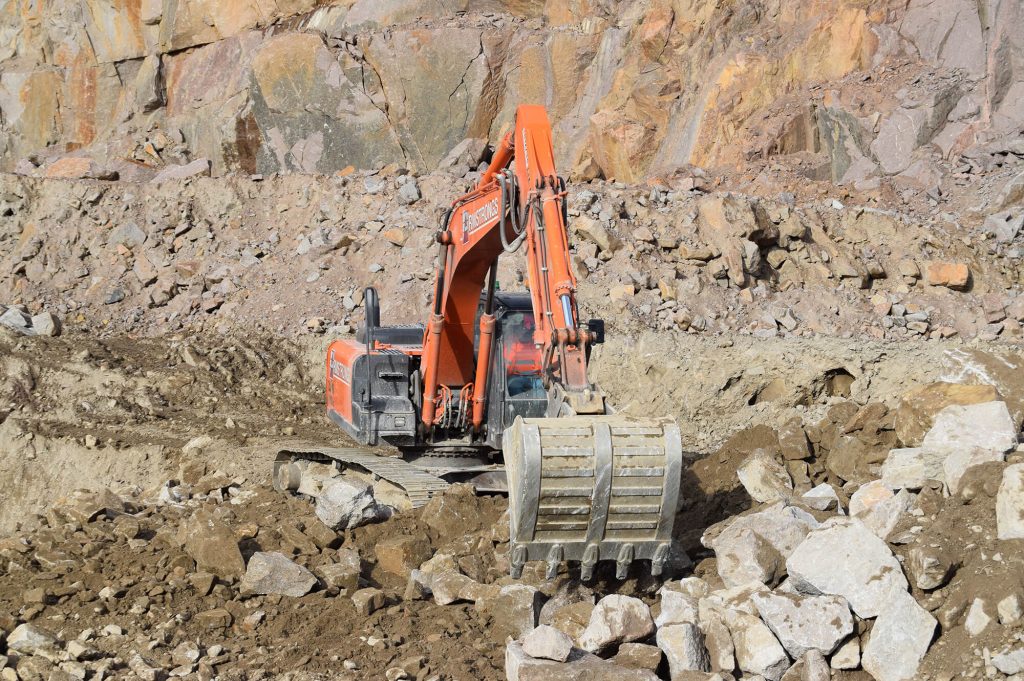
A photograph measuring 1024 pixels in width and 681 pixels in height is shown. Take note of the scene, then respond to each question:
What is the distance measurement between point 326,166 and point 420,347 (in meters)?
14.7

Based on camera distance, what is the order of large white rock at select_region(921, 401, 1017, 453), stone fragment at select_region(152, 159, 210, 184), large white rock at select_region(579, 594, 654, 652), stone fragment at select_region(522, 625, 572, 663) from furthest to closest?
stone fragment at select_region(152, 159, 210, 184) → large white rock at select_region(921, 401, 1017, 453) → large white rock at select_region(579, 594, 654, 652) → stone fragment at select_region(522, 625, 572, 663)

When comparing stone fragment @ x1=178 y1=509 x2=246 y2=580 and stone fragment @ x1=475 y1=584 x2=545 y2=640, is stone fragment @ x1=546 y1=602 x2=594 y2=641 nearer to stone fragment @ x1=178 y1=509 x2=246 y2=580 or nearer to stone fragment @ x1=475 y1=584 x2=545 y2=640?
stone fragment @ x1=475 y1=584 x2=545 y2=640

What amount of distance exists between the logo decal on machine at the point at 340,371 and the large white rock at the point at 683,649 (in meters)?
5.12

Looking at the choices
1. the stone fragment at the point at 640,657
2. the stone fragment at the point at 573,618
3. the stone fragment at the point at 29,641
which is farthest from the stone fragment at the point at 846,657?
the stone fragment at the point at 29,641

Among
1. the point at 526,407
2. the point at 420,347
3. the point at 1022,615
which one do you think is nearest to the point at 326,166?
the point at 420,347

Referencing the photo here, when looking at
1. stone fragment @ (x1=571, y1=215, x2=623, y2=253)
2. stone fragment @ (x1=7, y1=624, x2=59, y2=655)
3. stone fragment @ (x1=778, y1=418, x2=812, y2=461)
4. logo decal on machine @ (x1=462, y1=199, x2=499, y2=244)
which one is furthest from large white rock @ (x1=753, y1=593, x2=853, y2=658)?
stone fragment @ (x1=571, y1=215, x2=623, y2=253)

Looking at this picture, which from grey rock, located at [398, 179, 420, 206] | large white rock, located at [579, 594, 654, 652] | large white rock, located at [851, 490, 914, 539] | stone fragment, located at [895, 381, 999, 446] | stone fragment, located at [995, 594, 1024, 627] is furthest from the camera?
grey rock, located at [398, 179, 420, 206]

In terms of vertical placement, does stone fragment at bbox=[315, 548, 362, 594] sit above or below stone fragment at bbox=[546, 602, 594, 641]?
below

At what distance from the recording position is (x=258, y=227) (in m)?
20.1

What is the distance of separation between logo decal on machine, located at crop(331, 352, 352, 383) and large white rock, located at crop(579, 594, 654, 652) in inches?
188

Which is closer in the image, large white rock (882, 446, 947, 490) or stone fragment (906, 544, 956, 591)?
stone fragment (906, 544, 956, 591)

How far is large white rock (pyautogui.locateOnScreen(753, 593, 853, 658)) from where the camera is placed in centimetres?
588

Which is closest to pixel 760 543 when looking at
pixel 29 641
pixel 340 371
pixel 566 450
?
pixel 566 450

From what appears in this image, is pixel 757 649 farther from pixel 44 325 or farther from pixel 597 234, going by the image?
pixel 44 325
